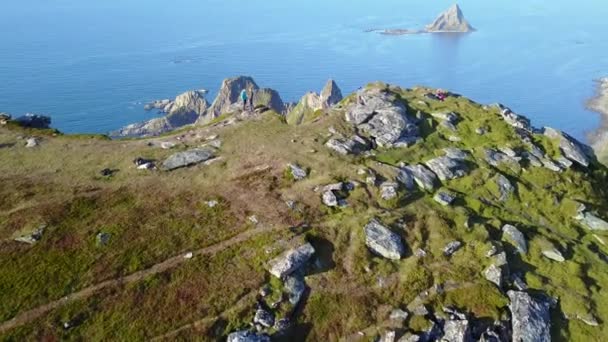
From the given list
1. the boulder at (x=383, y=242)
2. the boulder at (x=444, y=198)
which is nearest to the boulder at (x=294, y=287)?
the boulder at (x=383, y=242)

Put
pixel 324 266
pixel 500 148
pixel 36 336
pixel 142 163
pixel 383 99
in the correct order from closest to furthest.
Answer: pixel 36 336 < pixel 324 266 < pixel 142 163 < pixel 500 148 < pixel 383 99

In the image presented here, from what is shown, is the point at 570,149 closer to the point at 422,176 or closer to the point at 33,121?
the point at 422,176

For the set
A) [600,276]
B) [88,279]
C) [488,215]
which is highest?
[88,279]

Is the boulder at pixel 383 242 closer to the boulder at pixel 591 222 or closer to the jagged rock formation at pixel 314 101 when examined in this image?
the boulder at pixel 591 222

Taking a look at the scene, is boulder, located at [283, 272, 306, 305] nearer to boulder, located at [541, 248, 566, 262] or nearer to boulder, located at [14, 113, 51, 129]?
boulder, located at [541, 248, 566, 262]

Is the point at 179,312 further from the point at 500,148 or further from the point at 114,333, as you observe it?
the point at 500,148

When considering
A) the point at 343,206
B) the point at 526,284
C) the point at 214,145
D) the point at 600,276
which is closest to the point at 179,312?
the point at 343,206
